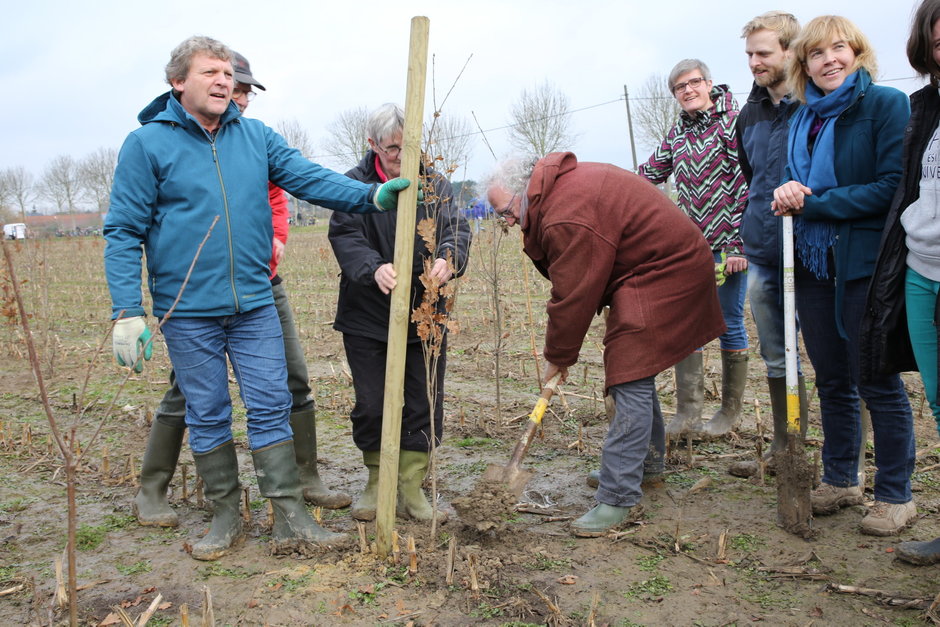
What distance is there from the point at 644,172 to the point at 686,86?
67 cm

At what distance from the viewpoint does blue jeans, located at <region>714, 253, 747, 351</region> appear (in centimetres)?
448

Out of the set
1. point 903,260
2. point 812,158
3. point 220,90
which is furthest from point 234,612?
point 812,158

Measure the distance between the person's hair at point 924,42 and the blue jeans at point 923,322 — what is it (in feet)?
2.38

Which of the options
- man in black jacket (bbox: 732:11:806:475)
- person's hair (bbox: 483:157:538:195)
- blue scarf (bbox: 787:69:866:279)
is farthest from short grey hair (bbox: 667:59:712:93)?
person's hair (bbox: 483:157:538:195)

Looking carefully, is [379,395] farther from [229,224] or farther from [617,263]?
[617,263]

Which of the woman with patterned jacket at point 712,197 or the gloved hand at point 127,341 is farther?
the woman with patterned jacket at point 712,197

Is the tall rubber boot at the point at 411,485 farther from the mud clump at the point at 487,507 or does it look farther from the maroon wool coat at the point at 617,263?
the maroon wool coat at the point at 617,263

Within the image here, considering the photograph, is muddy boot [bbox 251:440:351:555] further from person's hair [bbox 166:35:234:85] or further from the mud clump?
person's hair [bbox 166:35:234:85]

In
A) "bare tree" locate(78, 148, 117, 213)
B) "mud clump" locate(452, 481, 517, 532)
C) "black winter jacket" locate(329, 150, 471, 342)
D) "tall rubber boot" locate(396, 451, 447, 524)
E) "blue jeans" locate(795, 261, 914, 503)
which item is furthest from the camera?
"bare tree" locate(78, 148, 117, 213)

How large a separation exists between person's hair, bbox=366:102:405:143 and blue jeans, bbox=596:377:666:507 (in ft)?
5.17

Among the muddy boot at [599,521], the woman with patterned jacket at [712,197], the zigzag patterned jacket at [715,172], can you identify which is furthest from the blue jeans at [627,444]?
the zigzag patterned jacket at [715,172]

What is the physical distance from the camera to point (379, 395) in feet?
11.9

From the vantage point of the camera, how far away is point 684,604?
2.78 metres

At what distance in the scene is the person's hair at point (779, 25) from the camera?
12.2ft
